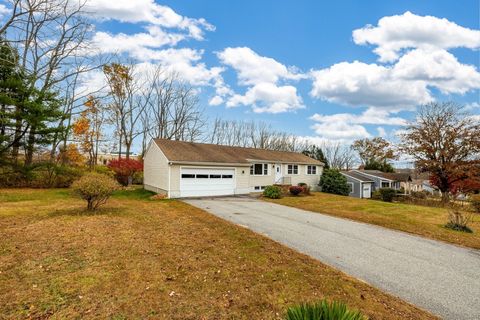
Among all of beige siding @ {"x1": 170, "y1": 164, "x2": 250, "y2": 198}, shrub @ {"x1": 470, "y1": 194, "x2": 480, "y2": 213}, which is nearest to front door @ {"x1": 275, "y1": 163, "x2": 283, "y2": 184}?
beige siding @ {"x1": 170, "y1": 164, "x2": 250, "y2": 198}

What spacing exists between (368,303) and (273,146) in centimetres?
4168

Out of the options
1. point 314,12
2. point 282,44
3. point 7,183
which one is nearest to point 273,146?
point 282,44

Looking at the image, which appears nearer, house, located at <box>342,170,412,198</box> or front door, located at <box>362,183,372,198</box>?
house, located at <box>342,170,412,198</box>

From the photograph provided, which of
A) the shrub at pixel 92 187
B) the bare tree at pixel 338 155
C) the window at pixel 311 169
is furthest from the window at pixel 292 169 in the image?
the bare tree at pixel 338 155

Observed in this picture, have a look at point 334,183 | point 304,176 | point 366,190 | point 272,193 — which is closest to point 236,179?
point 272,193

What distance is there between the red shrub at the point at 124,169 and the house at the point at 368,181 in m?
26.4

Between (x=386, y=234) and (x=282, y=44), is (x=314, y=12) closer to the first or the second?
(x=282, y=44)

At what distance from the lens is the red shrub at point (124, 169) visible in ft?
77.4

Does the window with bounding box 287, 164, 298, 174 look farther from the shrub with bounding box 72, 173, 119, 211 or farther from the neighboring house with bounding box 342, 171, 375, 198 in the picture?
the shrub with bounding box 72, 173, 119, 211

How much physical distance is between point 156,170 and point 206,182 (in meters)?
4.06

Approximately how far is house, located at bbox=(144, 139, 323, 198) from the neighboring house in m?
11.1

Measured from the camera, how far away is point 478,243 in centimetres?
801

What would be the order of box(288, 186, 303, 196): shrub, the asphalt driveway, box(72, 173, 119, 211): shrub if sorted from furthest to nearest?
box(288, 186, 303, 196): shrub
box(72, 173, 119, 211): shrub
the asphalt driveway

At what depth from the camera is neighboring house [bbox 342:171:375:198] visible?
33.6 metres
